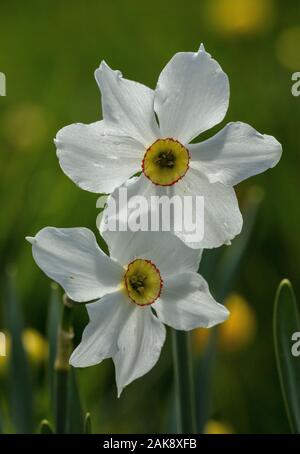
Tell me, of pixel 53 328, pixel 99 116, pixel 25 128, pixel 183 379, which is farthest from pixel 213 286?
pixel 99 116

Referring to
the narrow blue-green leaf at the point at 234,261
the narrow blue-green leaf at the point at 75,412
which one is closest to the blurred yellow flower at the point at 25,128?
the narrow blue-green leaf at the point at 234,261

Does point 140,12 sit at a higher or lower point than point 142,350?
higher

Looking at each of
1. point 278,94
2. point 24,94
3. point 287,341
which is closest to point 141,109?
point 287,341

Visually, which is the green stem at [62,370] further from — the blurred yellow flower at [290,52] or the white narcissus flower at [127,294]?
the blurred yellow flower at [290,52]

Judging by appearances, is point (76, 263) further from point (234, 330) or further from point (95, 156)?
point (234, 330)

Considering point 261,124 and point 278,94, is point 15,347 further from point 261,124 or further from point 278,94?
point 278,94

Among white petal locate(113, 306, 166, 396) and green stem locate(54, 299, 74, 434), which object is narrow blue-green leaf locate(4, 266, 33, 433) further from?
white petal locate(113, 306, 166, 396)

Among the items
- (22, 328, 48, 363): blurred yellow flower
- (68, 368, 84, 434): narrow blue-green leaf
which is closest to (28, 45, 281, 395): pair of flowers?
(68, 368, 84, 434): narrow blue-green leaf
